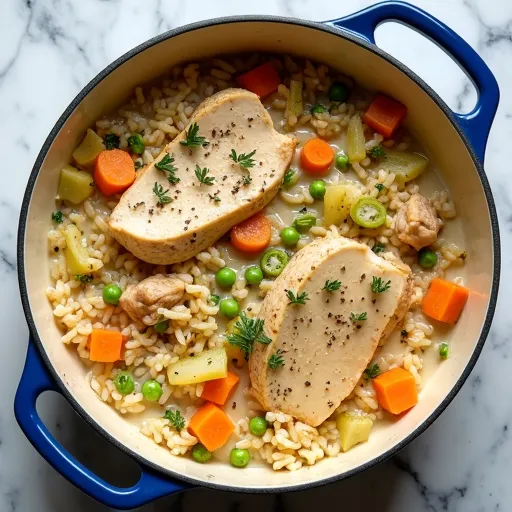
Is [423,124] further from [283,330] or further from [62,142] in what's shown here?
[62,142]

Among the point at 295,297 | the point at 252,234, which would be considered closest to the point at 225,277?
the point at 252,234

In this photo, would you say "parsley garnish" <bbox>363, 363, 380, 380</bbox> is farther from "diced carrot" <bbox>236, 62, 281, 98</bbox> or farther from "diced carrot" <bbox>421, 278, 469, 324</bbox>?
"diced carrot" <bbox>236, 62, 281, 98</bbox>

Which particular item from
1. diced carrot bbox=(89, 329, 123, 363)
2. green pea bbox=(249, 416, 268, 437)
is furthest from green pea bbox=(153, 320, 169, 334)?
green pea bbox=(249, 416, 268, 437)

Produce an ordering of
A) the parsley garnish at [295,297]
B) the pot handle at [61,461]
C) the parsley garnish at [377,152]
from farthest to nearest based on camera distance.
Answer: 1. the parsley garnish at [377,152]
2. the parsley garnish at [295,297]
3. the pot handle at [61,461]

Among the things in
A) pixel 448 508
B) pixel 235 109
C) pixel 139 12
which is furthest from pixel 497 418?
pixel 139 12

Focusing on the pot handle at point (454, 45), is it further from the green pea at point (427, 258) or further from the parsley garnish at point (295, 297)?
the parsley garnish at point (295, 297)

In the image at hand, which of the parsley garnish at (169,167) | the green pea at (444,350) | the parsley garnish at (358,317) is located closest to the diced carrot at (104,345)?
the parsley garnish at (169,167)
